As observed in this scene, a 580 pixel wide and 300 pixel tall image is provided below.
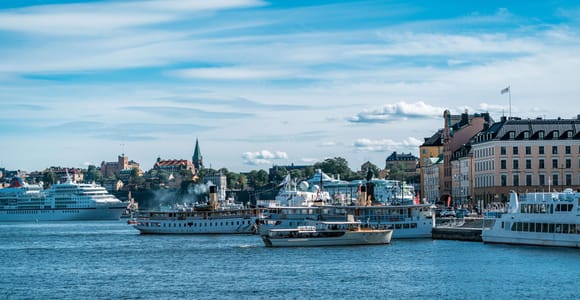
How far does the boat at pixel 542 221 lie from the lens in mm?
82312

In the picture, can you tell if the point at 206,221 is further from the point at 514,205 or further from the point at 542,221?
the point at 542,221

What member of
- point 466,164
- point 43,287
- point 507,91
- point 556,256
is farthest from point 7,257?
point 466,164

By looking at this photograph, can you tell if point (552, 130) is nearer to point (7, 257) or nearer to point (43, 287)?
point (7, 257)

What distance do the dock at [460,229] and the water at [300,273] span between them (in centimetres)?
192

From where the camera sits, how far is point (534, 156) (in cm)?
13762

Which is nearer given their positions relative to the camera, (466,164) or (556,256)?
(556,256)

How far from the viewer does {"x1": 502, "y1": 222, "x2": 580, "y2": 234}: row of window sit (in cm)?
8231

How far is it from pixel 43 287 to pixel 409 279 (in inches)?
918

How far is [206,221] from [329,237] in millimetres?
46572

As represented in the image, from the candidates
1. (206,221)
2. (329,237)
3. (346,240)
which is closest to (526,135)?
(206,221)

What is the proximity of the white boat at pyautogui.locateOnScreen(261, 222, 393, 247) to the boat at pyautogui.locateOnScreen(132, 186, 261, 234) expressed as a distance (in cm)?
3908

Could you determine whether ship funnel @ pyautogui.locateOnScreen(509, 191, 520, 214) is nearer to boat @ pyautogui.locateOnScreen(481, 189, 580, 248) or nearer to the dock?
boat @ pyautogui.locateOnScreen(481, 189, 580, 248)

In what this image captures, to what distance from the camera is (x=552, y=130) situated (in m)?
138

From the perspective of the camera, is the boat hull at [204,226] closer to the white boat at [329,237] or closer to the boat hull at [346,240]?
the white boat at [329,237]
